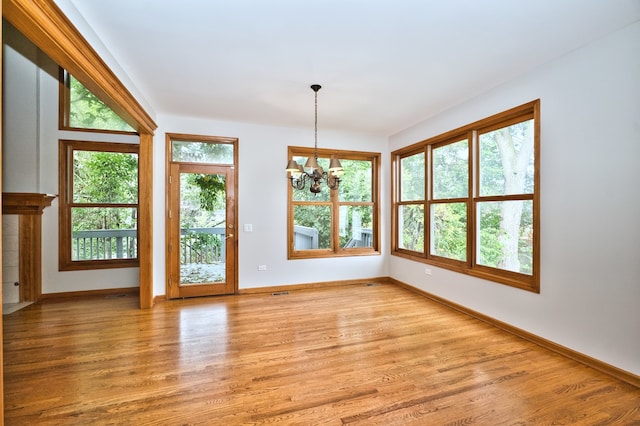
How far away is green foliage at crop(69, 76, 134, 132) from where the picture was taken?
192 inches


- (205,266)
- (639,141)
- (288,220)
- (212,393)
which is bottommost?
(212,393)

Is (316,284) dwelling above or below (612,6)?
below

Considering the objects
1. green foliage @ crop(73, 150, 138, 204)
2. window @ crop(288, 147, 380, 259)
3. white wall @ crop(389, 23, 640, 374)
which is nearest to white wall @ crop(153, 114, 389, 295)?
window @ crop(288, 147, 380, 259)

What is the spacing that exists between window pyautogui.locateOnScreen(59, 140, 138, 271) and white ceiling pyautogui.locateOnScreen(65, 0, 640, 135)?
1772mm

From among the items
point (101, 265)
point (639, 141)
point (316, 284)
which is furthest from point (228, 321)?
point (639, 141)

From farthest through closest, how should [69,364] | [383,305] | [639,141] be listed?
[383,305], [69,364], [639,141]

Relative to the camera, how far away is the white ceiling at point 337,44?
2.25 meters

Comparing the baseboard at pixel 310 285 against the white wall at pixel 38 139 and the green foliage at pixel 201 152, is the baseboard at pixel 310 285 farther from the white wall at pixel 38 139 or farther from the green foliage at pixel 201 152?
the white wall at pixel 38 139

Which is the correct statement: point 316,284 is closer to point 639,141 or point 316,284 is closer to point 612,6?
point 639,141

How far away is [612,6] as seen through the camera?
223 centimetres

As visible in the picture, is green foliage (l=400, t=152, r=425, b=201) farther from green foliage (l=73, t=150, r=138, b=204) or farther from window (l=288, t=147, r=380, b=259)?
green foliage (l=73, t=150, r=138, b=204)

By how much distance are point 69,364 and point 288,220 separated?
3238 millimetres

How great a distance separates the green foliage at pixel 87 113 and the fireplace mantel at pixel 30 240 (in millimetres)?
1253

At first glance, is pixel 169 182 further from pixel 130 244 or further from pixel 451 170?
pixel 451 170
